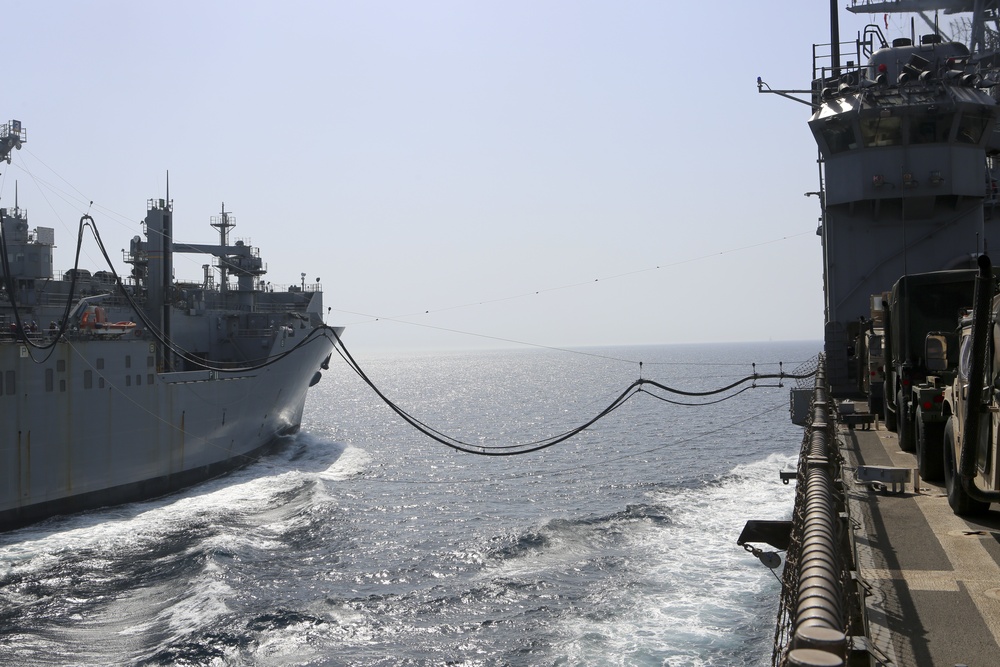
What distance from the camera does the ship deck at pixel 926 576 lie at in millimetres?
5355

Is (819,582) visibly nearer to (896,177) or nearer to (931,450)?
(931,450)

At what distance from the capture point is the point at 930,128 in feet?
77.8

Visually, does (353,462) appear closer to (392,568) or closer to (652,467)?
(652,467)

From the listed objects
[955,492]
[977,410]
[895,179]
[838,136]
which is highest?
[838,136]

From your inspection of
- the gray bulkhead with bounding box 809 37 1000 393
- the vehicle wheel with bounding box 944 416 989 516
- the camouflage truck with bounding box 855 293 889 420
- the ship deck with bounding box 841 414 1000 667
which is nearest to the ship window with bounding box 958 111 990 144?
the gray bulkhead with bounding box 809 37 1000 393

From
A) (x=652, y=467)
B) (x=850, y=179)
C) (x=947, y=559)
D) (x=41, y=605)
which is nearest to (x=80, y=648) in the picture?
(x=41, y=605)

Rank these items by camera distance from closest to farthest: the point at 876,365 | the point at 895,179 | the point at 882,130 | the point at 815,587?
the point at 815,587, the point at 876,365, the point at 882,130, the point at 895,179

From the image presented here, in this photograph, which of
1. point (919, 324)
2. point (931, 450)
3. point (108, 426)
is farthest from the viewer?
point (108, 426)

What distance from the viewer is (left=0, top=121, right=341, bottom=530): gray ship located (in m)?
26.8

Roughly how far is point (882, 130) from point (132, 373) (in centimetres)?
2810

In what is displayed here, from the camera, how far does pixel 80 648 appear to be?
17141mm

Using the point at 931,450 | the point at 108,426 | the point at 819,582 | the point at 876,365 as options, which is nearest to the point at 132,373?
the point at 108,426

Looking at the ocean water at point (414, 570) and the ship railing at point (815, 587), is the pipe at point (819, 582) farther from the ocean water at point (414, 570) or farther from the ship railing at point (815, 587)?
the ocean water at point (414, 570)

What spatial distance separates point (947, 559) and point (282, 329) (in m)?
40.6
